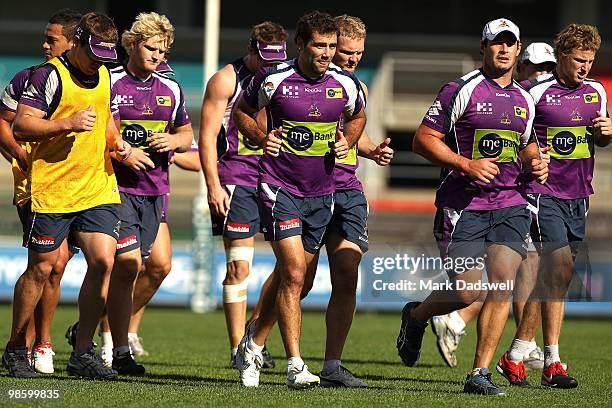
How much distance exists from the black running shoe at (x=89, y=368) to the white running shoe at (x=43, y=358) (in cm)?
38

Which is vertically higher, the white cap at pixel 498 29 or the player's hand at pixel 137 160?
the white cap at pixel 498 29

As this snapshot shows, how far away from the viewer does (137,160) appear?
8.57 m

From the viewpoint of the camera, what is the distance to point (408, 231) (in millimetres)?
21203

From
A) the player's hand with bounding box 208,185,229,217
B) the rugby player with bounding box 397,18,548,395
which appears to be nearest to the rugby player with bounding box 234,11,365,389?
the player's hand with bounding box 208,185,229,217

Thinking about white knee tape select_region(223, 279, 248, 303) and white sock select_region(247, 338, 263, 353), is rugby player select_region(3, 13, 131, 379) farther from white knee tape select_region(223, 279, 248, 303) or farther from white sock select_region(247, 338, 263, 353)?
white knee tape select_region(223, 279, 248, 303)

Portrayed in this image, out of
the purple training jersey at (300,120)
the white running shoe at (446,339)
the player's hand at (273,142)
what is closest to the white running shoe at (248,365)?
the purple training jersey at (300,120)

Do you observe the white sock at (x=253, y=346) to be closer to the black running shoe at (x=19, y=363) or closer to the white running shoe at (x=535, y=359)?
the black running shoe at (x=19, y=363)

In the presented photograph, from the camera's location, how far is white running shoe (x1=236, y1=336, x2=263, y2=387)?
Answer: 7965mm

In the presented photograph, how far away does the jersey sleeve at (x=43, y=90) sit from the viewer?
8039 mm

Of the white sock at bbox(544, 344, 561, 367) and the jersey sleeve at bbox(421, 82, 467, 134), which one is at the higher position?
the jersey sleeve at bbox(421, 82, 467, 134)

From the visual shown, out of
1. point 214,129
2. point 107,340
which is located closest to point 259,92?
point 214,129

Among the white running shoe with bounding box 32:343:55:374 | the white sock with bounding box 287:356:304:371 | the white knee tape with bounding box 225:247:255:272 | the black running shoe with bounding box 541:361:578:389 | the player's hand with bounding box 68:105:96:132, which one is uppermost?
the player's hand with bounding box 68:105:96:132

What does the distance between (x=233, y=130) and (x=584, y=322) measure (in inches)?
335

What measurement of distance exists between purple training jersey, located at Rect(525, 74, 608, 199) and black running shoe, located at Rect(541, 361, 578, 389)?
1257 mm
